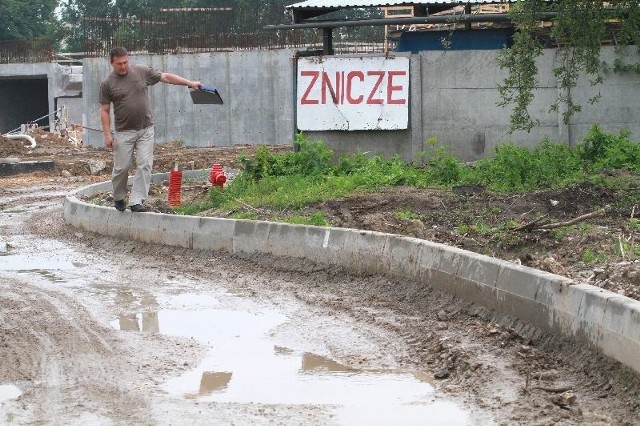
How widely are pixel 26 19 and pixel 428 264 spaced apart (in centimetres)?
7565

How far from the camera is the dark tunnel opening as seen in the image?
6775 cm

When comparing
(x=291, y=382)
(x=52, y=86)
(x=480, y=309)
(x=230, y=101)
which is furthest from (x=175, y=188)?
(x=52, y=86)

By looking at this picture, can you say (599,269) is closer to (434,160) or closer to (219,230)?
(219,230)

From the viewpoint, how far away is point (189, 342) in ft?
26.5

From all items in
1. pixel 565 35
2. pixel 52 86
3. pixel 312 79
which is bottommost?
pixel 52 86

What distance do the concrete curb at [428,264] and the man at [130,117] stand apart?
17.3 inches

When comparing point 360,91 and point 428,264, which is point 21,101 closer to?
point 360,91

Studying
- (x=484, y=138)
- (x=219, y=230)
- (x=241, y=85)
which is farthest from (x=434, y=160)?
(x=241, y=85)

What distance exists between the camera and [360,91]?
1797cm

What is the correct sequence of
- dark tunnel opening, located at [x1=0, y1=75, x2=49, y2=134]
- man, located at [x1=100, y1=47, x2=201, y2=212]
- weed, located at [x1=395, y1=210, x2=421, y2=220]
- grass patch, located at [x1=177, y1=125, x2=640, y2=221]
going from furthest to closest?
dark tunnel opening, located at [x1=0, y1=75, x2=49, y2=134]
grass patch, located at [x1=177, y1=125, x2=640, y2=221]
man, located at [x1=100, y1=47, x2=201, y2=212]
weed, located at [x1=395, y1=210, x2=421, y2=220]

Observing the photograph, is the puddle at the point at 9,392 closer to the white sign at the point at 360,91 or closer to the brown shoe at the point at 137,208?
the brown shoe at the point at 137,208

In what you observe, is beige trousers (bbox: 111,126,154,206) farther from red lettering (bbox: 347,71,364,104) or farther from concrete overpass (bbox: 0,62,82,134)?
concrete overpass (bbox: 0,62,82,134)

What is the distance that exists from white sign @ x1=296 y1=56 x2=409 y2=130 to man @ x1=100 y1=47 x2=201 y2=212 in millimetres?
4016

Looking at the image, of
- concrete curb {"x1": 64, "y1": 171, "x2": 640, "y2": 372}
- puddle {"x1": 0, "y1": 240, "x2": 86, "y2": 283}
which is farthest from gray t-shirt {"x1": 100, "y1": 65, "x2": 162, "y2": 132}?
puddle {"x1": 0, "y1": 240, "x2": 86, "y2": 283}
